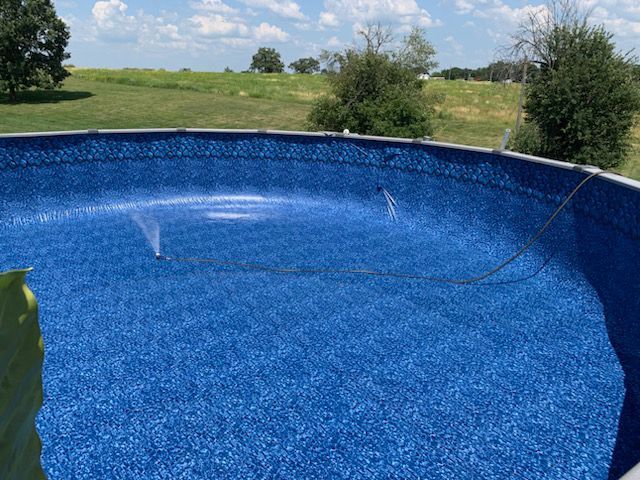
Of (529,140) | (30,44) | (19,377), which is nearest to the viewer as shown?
(19,377)

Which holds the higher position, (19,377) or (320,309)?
(19,377)

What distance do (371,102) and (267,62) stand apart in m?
108

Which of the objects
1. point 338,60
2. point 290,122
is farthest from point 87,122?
point 338,60

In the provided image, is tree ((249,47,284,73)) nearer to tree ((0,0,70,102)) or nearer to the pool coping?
tree ((0,0,70,102))

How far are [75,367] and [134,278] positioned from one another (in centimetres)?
219

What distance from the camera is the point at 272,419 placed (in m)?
4.30

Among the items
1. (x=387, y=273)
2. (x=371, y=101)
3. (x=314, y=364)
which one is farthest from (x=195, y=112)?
(x=314, y=364)

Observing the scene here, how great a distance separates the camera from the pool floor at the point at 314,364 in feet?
13.0

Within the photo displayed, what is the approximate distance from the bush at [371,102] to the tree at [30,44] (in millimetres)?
19819

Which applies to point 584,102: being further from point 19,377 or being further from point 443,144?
point 19,377

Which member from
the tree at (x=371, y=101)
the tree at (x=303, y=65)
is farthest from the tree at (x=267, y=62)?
the tree at (x=371, y=101)

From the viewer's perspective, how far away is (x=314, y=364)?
509 centimetres

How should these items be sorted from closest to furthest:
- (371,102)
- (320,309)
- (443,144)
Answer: (320,309), (443,144), (371,102)

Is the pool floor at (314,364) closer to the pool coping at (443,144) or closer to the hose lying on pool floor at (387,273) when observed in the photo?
the hose lying on pool floor at (387,273)
